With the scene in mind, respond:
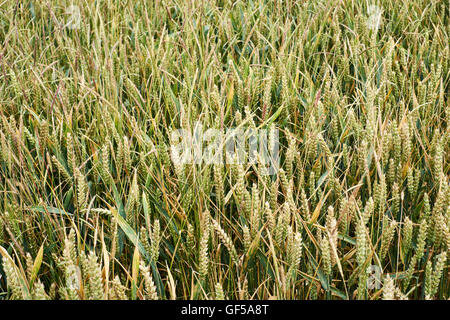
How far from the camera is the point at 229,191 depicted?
942 mm

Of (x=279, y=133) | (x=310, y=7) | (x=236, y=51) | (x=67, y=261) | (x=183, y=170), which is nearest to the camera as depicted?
(x=67, y=261)

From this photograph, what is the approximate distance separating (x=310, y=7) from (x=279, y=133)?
0.83 meters

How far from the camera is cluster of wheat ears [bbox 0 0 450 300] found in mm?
777

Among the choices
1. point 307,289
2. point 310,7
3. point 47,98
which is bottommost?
point 307,289

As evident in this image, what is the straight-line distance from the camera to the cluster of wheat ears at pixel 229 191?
777 mm

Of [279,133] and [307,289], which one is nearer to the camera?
[307,289]

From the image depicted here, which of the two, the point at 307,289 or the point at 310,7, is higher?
the point at 310,7

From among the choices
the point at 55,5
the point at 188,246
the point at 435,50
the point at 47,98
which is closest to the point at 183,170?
the point at 188,246

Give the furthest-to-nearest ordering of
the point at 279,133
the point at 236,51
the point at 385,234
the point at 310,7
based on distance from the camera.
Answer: the point at 310,7 → the point at 236,51 → the point at 279,133 → the point at 385,234

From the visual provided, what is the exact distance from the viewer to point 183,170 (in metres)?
0.92
